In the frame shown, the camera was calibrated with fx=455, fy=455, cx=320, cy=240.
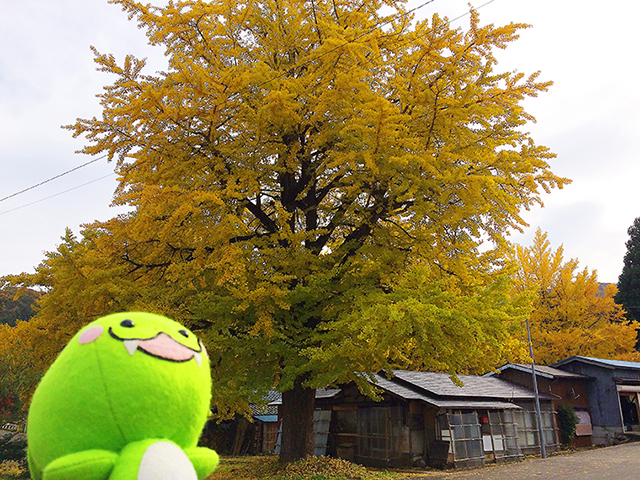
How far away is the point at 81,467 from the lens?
1946 mm

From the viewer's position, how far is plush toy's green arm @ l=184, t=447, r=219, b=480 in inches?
90.7

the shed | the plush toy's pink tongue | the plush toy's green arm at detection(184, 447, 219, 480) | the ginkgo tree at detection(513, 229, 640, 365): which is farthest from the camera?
the ginkgo tree at detection(513, 229, 640, 365)

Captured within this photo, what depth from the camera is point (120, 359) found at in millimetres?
2143

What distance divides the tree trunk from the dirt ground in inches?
167

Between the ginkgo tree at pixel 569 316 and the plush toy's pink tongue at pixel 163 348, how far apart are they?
88.5ft

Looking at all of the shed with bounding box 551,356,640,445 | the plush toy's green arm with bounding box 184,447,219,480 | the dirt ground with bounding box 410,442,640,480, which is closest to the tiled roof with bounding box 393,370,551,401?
the dirt ground with bounding box 410,442,640,480

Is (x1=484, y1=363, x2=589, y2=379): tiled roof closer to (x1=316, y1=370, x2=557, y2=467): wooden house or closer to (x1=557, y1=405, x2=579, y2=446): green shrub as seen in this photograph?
(x1=557, y1=405, x2=579, y2=446): green shrub

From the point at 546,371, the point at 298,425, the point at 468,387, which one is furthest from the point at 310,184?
the point at 546,371

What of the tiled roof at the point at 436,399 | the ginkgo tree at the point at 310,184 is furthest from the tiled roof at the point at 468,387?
the ginkgo tree at the point at 310,184

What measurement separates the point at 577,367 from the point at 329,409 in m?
14.6

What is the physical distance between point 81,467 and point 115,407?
26 centimetres

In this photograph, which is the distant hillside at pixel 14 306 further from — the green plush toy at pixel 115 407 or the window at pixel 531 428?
the green plush toy at pixel 115 407

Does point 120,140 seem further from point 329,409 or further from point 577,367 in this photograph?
point 577,367

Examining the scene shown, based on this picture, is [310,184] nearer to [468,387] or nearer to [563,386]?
[468,387]
